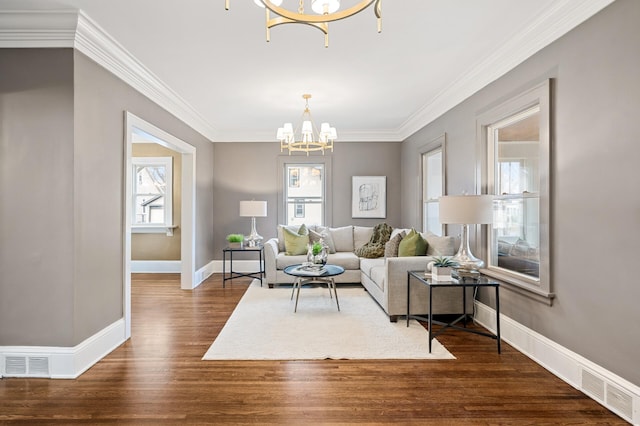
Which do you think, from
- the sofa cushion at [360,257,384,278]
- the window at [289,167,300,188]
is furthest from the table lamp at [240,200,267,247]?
the sofa cushion at [360,257,384,278]

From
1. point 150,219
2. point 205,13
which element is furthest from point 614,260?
point 150,219

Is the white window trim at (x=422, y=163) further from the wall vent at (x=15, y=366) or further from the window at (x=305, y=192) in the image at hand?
the wall vent at (x=15, y=366)

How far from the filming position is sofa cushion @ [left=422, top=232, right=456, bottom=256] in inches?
152

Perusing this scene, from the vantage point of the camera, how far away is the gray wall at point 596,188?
1941 mm

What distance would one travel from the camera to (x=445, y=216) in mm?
3113

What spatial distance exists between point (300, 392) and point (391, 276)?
1700mm

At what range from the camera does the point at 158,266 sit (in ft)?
21.1

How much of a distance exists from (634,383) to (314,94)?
12.6 feet

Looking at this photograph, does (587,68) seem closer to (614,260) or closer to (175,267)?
(614,260)

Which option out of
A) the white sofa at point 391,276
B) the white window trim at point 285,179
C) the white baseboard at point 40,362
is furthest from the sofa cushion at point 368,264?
the white baseboard at point 40,362

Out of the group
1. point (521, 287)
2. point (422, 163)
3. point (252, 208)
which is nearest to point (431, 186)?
point (422, 163)

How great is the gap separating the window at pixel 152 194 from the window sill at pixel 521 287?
18.4 ft

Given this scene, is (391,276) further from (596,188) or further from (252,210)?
(252,210)

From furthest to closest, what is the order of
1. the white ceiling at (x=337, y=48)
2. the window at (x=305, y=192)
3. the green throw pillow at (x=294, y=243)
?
the window at (x=305, y=192) < the green throw pillow at (x=294, y=243) < the white ceiling at (x=337, y=48)
